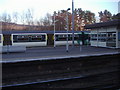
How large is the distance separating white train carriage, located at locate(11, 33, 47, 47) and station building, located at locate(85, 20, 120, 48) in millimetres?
9418

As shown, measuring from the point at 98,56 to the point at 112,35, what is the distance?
32.3ft

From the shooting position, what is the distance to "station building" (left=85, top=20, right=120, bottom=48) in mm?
18672

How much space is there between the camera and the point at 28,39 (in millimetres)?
25875

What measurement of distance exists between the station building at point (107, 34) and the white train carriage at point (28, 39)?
9.42m

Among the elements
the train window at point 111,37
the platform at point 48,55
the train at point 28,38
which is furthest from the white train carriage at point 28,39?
the train window at point 111,37

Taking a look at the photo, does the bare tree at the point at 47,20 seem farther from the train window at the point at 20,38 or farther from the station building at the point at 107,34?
the station building at the point at 107,34

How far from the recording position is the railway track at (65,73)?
838 centimetres

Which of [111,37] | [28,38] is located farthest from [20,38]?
[111,37]

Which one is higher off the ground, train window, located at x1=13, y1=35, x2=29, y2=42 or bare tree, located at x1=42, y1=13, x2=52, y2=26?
bare tree, located at x1=42, y1=13, x2=52, y2=26

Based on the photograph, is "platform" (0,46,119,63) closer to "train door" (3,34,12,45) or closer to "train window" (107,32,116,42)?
"train window" (107,32,116,42)

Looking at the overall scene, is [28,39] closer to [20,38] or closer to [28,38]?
[28,38]

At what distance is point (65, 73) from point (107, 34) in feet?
42.6

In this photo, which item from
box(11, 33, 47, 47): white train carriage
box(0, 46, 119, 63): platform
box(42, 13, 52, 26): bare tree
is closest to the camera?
box(0, 46, 119, 63): platform

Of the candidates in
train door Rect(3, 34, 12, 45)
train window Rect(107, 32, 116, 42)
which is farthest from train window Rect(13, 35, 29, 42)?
train window Rect(107, 32, 116, 42)
